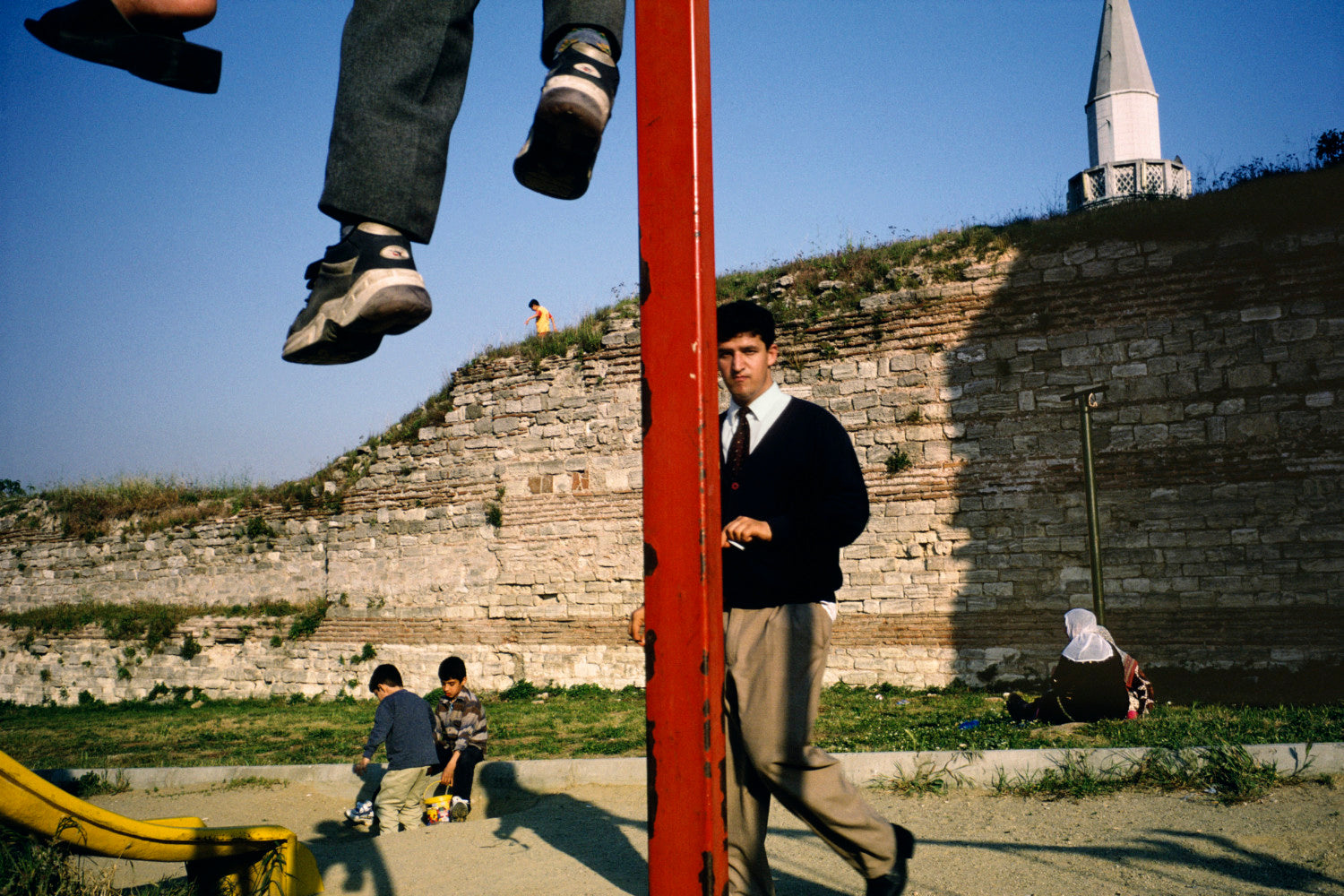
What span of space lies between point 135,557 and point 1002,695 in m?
15.6

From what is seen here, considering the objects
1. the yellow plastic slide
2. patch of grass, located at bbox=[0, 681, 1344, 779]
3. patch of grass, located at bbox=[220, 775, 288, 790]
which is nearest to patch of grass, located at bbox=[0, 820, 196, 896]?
the yellow plastic slide

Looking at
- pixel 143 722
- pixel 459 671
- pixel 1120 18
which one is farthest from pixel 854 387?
pixel 1120 18

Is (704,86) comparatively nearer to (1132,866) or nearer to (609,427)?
(1132,866)

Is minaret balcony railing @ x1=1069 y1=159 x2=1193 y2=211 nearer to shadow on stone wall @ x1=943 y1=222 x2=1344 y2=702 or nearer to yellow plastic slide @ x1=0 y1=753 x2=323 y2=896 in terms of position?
shadow on stone wall @ x1=943 y1=222 x2=1344 y2=702

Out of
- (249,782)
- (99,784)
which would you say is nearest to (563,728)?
(249,782)

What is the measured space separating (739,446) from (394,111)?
1778mm

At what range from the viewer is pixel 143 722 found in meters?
12.5

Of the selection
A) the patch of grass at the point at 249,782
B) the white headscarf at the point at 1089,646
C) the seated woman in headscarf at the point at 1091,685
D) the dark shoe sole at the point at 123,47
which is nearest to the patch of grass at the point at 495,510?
the patch of grass at the point at 249,782

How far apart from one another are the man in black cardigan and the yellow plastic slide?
183 cm

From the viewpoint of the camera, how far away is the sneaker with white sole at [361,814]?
598 centimetres

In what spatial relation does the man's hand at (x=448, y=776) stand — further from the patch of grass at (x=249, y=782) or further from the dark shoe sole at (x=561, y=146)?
the dark shoe sole at (x=561, y=146)

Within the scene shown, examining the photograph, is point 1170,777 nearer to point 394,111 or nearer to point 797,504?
point 797,504

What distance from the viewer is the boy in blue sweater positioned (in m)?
5.75

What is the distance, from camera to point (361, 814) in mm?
5980
